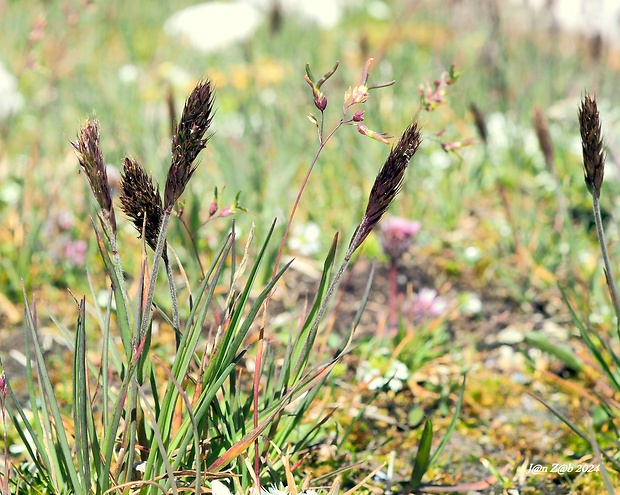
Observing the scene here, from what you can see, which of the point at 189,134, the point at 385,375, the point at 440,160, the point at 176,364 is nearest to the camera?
the point at 189,134

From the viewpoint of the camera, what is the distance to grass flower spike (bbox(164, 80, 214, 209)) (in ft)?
3.76

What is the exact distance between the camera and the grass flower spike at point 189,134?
115 centimetres

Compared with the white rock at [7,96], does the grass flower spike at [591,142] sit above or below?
below

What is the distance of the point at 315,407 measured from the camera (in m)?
2.02

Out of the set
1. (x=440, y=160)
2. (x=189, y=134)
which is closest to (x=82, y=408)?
(x=189, y=134)

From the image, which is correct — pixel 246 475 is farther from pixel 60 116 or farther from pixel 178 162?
pixel 60 116

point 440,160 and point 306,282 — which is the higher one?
point 440,160

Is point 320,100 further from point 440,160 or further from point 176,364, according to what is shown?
point 440,160

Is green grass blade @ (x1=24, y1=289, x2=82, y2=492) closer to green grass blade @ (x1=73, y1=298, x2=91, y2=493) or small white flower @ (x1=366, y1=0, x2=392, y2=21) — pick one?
green grass blade @ (x1=73, y1=298, x2=91, y2=493)

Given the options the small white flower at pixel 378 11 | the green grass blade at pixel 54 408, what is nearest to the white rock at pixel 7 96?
the green grass blade at pixel 54 408

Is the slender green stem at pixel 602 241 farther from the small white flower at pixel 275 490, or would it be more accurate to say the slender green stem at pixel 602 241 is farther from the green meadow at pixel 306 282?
the small white flower at pixel 275 490

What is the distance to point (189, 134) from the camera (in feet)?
3.81

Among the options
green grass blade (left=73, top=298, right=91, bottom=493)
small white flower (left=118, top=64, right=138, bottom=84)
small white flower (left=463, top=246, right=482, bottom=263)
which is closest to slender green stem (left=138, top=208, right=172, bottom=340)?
green grass blade (left=73, top=298, right=91, bottom=493)

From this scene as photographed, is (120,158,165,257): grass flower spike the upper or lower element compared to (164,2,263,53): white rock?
lower
